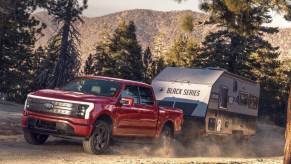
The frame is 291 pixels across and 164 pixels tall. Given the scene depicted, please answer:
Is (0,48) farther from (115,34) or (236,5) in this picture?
(236,5)

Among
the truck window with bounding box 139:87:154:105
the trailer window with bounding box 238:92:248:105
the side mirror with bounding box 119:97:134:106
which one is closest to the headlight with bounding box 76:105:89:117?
the side mirror with bounding box 119:97:134:106

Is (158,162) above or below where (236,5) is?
below

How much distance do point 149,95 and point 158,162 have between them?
265cm

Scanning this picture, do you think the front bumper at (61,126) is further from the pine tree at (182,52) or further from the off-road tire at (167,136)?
the pine tree at (182,52)

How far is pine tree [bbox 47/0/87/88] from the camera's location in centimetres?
3750

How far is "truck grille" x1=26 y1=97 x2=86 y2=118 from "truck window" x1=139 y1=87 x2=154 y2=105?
8.19ft

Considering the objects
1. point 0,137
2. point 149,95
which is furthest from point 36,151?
point 149,95

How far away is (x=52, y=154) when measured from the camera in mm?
11711

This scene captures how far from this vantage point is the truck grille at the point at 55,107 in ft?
38.8

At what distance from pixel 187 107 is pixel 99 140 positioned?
21.2ft

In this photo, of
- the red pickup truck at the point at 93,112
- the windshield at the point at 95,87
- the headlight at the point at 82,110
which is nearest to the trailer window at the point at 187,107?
the red pickup truck at the point at 93,112

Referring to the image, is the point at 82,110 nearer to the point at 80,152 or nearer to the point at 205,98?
the point at 80,152

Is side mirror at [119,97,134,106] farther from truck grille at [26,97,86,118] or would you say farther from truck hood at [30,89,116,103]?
truck grille at [26,97,86,118]

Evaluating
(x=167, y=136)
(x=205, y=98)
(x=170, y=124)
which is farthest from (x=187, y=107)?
(x=167, y=136)
